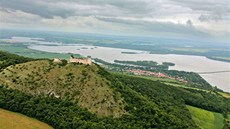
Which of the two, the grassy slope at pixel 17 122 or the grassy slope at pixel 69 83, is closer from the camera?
the grassy slope at pixel 17 122

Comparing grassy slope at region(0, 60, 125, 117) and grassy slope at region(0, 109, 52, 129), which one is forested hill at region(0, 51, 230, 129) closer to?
grassy slope at region(0, 60, 125, 117)

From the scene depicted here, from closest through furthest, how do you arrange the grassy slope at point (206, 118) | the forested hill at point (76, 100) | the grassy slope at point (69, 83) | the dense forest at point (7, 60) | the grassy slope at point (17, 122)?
1. the grassy slope at point (17, 122)
2. the forested hill at point (76, 100)
3. the grassy slope at point (69, 83)
4. the dense forest at point (7, 60)
5. the grassy slope at point (206, 118)

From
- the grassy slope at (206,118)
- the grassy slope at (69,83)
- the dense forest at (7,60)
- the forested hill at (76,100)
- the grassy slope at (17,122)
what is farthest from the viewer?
the grassy slope at (206,118)

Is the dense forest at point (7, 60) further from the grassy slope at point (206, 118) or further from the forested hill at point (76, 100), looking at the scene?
the grassy slope at point (206, 118)

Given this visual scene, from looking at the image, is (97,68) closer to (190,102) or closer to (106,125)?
(106,125)

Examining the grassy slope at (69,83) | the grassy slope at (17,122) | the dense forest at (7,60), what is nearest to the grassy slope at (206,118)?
the grassy slope at (69,83)

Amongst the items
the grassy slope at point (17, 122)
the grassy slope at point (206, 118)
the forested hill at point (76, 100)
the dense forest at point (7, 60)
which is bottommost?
the grassy slope at point (206, 118)

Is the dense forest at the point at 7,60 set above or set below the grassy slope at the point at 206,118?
above
